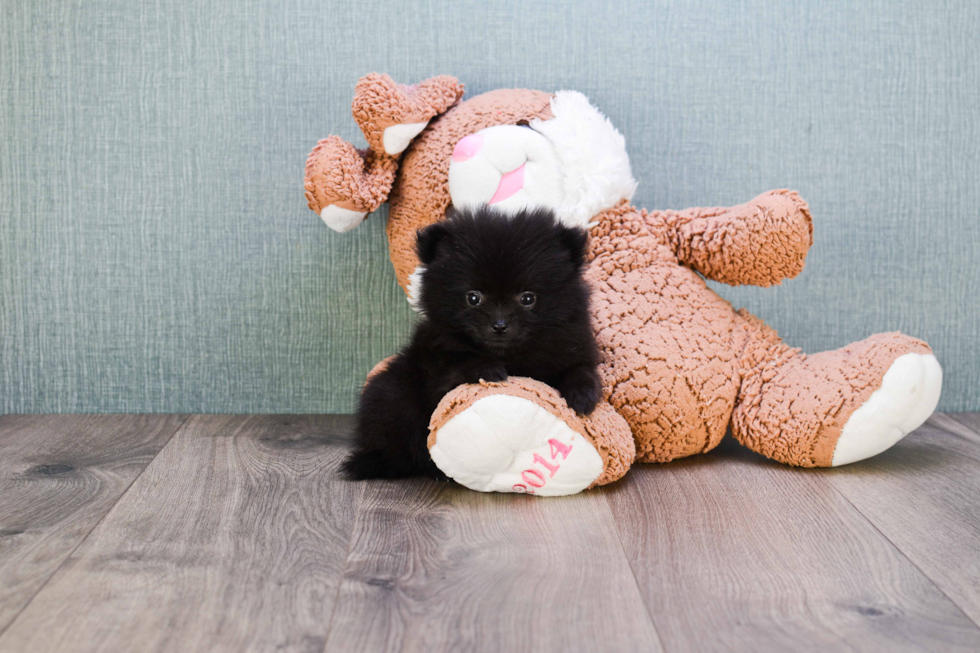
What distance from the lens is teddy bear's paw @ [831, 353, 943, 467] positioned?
1166 mm

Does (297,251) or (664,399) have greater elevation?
(297,251)

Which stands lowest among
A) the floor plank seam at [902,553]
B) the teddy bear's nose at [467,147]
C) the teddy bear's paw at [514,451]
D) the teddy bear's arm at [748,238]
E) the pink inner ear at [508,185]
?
the floor plank seam at [902,553]

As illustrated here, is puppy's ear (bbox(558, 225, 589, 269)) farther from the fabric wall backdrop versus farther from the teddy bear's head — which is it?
the fabric wall backdrop

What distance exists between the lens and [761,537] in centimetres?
96

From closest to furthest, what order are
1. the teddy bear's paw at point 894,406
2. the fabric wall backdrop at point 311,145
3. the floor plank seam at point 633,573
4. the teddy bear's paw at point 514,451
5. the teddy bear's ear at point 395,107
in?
1. the floor plank seam at point 633,573
2. the teddy bear's paw at point 514,451
3. the teddy bear's paw at point 894,406
4. the teddy bear's ear at point 395,107
5. the fabric wall backdrop at point 311,145

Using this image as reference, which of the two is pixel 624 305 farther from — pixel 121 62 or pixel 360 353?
pixel 121 62

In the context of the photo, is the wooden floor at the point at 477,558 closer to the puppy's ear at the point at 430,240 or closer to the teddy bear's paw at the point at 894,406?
the teddy bear's paw at the point at 894,406

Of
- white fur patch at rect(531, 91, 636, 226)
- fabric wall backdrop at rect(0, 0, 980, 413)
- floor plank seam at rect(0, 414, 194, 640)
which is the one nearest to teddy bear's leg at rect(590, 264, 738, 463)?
white fur patch at rect(531, 91, 636, 226)

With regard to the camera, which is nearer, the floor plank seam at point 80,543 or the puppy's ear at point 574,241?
the floor plank seam at point 80,543

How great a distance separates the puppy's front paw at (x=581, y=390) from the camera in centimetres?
107

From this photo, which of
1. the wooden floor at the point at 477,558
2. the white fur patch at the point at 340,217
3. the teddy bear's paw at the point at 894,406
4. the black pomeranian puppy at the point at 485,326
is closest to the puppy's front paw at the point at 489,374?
the black pomeranian puppy at the point at 485,326

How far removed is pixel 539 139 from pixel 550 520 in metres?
0.61

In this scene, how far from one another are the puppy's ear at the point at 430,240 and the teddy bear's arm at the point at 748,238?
45 cm

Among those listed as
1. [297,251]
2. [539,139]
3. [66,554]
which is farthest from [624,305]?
[66,554]
